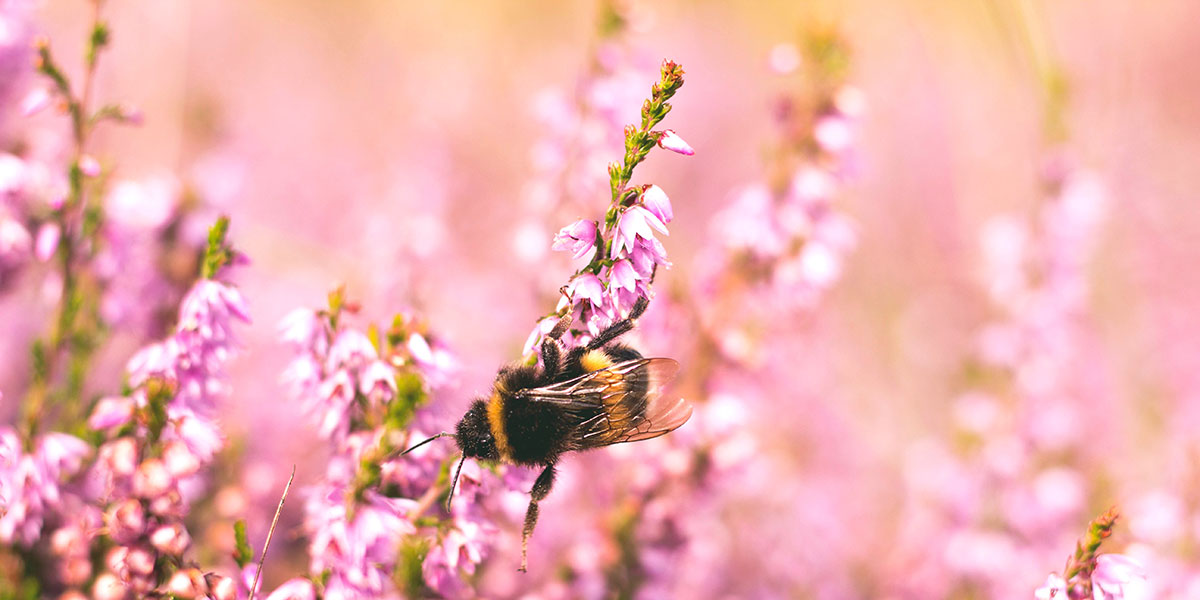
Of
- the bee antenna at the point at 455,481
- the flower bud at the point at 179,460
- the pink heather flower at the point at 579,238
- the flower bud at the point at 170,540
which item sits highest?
the pink heather flower at the point at 579,238

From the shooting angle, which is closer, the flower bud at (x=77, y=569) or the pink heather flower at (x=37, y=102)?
the flower bud at (x=77, y=569)

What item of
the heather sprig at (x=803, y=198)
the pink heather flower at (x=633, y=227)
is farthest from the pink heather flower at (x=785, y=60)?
the pink heather flower at (x=633, y=227)

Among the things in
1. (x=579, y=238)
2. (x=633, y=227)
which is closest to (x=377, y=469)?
(x=579, y=238)

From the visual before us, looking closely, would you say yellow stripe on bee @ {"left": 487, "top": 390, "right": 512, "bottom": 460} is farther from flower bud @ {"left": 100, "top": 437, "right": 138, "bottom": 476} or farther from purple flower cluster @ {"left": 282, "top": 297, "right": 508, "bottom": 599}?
flower bud @ {"left": 100, "top": 437, "right": 138, "bottom": 476}

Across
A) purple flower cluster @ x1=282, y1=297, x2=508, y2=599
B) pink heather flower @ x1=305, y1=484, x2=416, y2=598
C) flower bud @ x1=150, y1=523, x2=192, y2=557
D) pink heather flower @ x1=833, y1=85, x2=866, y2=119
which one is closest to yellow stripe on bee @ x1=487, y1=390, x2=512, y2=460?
purple flower cluster @ x1=282, y1=297, x2=508, y2=599

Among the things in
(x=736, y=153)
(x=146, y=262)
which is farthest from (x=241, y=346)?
(x=736, y=153)

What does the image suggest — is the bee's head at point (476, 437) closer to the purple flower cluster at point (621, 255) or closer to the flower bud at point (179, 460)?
the purple flower cluster at point (621, 255)

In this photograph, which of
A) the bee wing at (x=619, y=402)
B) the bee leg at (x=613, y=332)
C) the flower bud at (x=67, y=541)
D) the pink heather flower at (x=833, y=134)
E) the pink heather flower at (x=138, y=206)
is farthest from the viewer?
the pink heather flower at (x=833, y=134)
